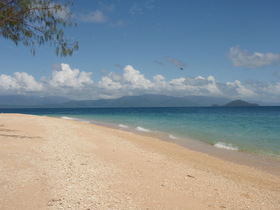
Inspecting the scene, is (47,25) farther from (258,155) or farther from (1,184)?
(258,155)

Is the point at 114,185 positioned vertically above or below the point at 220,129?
above

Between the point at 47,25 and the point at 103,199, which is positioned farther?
the point at 47,25

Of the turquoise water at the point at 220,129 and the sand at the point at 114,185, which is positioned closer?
the sand at the point at 114,185

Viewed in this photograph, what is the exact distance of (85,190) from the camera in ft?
17.6

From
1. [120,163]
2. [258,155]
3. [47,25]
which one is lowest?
[258,155]

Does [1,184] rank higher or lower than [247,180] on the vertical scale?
higher

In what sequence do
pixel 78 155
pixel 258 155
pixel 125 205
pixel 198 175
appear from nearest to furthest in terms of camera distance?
pixel 125 205
pixel 198 175
pixel 78 155
pixel 258 155

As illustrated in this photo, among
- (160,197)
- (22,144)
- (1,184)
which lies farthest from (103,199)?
(22,144)

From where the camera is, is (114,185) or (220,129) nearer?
(114,185)

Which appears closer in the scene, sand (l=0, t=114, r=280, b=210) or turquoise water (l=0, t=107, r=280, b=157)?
sand (l=0, t=114, r=280, b=210)

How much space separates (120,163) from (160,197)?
3.18m

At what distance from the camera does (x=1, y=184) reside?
554cm

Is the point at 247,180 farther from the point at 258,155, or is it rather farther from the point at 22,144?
the point at 22,144

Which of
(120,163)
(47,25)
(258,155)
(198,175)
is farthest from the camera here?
(258,155)
